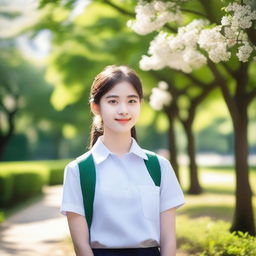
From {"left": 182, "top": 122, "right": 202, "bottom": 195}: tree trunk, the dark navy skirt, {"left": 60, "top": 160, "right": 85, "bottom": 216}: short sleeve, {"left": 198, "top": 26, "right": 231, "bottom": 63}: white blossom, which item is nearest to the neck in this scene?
{"left": 60, "top": 160, "right": 85, "bottom": 216}: short sleeve

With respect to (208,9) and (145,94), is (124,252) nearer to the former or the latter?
(208,9)

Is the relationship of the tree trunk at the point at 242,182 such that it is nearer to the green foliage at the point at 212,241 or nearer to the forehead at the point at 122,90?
the green foliage at the point at 212,241

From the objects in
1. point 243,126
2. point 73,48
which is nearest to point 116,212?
point 243,126

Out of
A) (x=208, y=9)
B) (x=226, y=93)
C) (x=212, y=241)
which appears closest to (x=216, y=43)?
(x=208, y=9)

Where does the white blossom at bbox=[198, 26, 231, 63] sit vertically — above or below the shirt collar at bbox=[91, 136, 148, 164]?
above

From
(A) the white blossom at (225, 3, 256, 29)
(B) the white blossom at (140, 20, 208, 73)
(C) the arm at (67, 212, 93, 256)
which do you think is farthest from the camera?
(B) the white blossom at (140, 20, 208, 73)

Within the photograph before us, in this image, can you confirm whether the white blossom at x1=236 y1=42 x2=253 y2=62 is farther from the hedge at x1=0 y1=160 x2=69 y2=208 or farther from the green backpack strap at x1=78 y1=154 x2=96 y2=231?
the hedge at x1=0 y1=160 x2=69 y2=208

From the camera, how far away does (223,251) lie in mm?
6195

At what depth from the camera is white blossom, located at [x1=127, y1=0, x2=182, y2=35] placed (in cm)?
618

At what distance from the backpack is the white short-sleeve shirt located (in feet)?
0.06

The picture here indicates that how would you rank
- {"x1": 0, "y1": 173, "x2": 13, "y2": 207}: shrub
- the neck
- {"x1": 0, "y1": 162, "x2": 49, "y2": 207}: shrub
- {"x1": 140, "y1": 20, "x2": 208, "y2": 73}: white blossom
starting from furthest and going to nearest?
{"x1": 0, "y1": 162, "x2": 49, "y2": 207}: shrub
{"x1": 0, "y1": 173, "x2": 13, "y2": 207}: shrub
{"x1": 140, "y1": 20, "x2": 208, "y2": 73}: white blossom
the neck

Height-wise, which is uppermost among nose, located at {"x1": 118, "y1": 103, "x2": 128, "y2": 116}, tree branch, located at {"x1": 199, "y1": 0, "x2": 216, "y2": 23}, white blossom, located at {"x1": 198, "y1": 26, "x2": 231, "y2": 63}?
tree branch, located at {"x1": 199, "y1": 0, "x2": 216, "y2": 23}

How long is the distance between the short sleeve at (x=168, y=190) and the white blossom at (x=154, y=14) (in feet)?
12.0

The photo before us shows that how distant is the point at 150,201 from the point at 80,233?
0.38 metres
